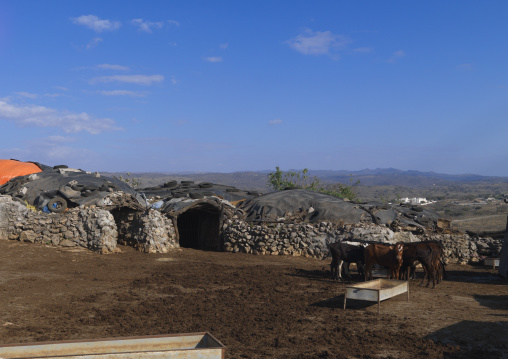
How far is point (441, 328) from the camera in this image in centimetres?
1014

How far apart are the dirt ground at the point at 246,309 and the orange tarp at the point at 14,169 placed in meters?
9.35

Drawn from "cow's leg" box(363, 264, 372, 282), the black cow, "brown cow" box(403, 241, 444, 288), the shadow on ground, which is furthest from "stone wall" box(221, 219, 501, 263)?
the shadow on ground

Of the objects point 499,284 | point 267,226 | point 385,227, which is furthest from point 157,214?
point 499,284

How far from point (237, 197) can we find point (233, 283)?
12.1 metres

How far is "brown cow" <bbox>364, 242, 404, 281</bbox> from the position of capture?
15109 mm

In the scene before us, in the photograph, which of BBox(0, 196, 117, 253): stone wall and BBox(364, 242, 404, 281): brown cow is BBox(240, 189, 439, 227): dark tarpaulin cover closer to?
BBox(364, 242, 404, 281): brown cow

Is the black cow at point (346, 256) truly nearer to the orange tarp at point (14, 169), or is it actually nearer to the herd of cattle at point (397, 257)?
the herd of cattle at point (397, 257)

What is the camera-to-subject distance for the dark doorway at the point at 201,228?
23359 millimetres

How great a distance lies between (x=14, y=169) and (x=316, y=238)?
700 inches

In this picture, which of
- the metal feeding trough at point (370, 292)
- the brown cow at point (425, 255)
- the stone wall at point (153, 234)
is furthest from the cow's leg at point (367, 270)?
the stone wall at point (153, 234)

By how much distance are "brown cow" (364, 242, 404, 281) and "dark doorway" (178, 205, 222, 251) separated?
30.4 ft

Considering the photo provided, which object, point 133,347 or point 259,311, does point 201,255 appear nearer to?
point 259,311

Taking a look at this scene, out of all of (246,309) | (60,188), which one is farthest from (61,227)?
(246,309)

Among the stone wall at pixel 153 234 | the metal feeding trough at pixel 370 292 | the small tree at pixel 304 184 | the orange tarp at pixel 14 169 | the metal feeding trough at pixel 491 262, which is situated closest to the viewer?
the metal feeding trough at pixel 370 292
